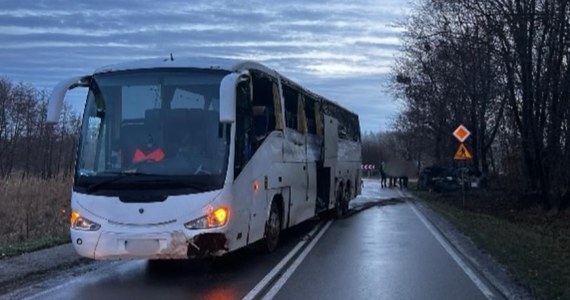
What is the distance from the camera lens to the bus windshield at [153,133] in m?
10.0

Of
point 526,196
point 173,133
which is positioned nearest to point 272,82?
point 173,133

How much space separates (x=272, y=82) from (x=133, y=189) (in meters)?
4.13

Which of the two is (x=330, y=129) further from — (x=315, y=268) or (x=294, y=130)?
(x=315, y=268)

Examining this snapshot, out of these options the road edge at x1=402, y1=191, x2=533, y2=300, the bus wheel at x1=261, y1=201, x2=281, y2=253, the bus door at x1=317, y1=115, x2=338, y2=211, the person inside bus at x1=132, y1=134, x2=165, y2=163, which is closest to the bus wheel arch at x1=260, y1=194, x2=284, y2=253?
the bus wheel at x1=261, y1=201, x2=281, y2=253

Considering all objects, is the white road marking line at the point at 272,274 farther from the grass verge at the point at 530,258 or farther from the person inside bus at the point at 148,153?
the grass verge at the point at 530,258

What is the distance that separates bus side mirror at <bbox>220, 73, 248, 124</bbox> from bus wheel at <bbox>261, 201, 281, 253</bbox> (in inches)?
127

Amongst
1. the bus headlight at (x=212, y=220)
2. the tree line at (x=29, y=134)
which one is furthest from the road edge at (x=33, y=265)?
the tree line at (x=29, y=134)

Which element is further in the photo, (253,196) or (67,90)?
(253,196)

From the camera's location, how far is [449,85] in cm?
4138

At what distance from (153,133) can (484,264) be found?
19.4ft

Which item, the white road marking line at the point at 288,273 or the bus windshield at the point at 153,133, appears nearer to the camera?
the white road marking line at the point at 288,273

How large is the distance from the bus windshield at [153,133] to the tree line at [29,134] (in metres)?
42.7

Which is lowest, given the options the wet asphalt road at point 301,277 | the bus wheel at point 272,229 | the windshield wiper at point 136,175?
the wet asphalt road at point 301,277

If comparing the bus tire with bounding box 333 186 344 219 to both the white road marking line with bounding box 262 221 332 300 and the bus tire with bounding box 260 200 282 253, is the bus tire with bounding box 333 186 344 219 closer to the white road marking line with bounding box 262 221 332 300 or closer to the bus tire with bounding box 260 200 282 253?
the white road marking line with bounding box 262 221 332 300
